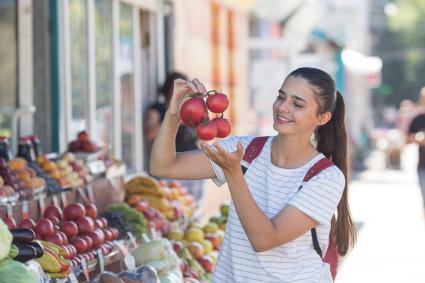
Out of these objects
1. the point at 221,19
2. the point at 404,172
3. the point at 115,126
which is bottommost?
the point at 404,172

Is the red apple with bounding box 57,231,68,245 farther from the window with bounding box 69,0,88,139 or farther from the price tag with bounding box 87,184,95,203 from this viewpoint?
the window with bounding box 69,0,88,139

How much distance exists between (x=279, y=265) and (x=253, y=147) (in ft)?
1.74

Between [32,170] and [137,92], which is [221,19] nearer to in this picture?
[137,92]

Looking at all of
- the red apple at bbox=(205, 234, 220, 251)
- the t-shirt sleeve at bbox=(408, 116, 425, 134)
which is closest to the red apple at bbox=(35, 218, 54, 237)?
the red apple at bbox=(205, 234, 220, 251)

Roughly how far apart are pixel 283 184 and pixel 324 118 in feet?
1.24

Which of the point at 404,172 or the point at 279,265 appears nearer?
the point at 279,265

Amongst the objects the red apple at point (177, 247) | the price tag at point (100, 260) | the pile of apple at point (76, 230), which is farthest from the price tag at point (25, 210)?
the red apple at point (177, 247)

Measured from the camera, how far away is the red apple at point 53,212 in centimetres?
641

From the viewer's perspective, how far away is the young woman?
4.08 meters

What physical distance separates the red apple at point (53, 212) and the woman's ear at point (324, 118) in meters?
2.54

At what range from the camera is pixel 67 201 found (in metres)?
7.10

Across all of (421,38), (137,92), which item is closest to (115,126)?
(137,92)

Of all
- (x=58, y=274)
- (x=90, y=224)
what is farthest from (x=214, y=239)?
(x=58, y=274)

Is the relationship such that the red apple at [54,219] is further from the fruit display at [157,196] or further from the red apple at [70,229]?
the fruit display at [157,196]
